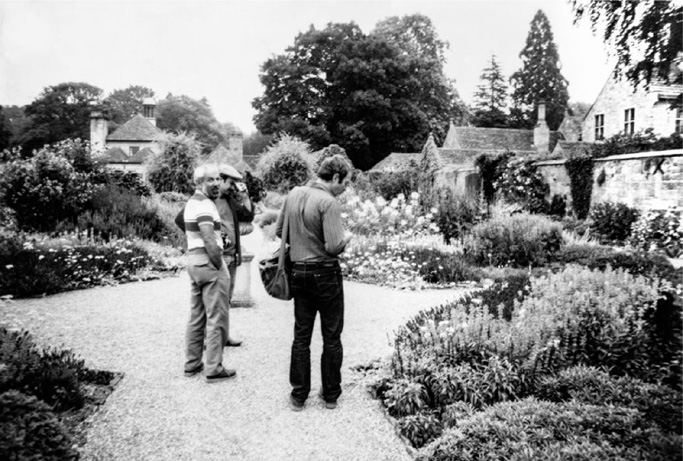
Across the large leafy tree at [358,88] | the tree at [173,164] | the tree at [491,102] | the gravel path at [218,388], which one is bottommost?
the gravel path at [218,388]

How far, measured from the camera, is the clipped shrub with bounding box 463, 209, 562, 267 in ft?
33.3

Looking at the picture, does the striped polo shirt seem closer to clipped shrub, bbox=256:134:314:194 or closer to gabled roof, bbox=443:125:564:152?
clipped shrub, bbox=256:134:314:194

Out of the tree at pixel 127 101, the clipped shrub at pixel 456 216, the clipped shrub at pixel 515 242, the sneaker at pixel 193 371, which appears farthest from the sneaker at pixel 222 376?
the tree at pixel 127 101

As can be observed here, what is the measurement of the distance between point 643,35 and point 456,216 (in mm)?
9831

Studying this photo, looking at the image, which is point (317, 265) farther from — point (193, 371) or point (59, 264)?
point (59, 264)

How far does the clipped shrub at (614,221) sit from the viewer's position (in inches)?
535

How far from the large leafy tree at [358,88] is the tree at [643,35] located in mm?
23166

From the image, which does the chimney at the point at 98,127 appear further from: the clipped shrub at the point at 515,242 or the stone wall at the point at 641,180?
the clipped shrub at the point at 515,242

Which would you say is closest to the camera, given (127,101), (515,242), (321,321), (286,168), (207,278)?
(321,321)

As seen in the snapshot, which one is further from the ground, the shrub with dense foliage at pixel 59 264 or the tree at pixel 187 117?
the tree at pixel 187 117

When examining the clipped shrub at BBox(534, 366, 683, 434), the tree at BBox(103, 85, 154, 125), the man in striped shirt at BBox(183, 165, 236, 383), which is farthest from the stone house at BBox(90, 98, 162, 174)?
the clipped shrub at BBox(534, 366, 683, 434)

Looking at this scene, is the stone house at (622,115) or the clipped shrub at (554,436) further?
the stone house at (622,115)

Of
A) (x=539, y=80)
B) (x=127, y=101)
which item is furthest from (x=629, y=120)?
(x=127, y=101)

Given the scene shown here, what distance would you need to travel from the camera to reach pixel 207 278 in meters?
4.57
